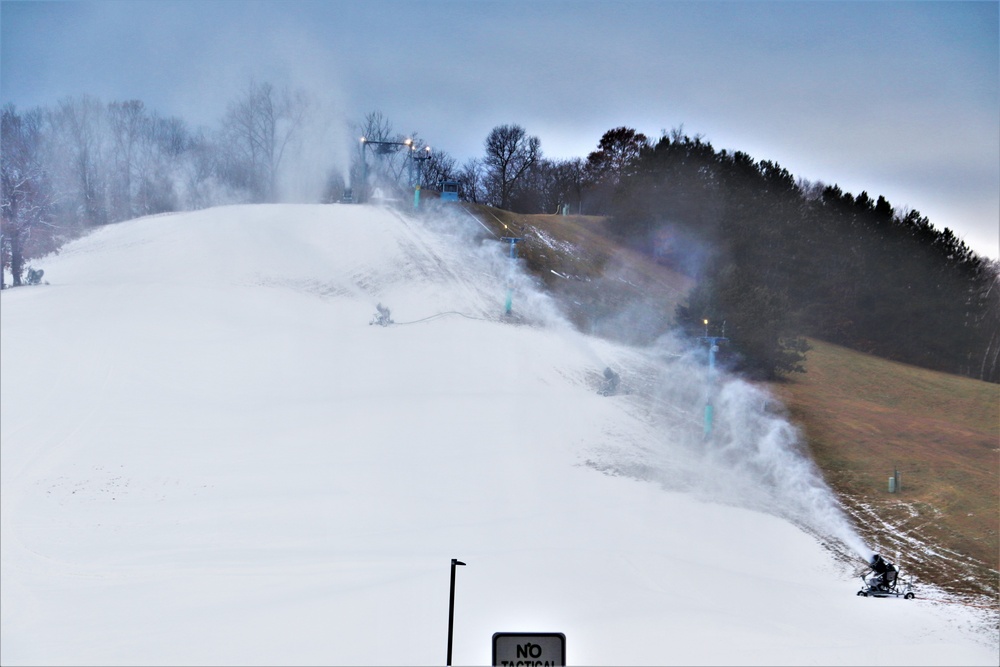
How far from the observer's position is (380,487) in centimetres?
1595

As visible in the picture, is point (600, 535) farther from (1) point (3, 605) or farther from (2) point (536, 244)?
(2) point (536, 244)

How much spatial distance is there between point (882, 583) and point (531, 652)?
13054 millimetres

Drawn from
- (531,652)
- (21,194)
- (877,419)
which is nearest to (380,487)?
(531,652)

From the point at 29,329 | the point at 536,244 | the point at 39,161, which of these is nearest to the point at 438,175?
the point at 536,244

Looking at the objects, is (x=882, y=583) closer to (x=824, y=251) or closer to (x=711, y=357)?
(x=711, y=357)

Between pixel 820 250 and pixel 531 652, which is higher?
pixel 820 250

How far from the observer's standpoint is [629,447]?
1795cm

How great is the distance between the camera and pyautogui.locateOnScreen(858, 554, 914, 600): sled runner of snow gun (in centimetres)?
1347

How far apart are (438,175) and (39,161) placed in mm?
15563

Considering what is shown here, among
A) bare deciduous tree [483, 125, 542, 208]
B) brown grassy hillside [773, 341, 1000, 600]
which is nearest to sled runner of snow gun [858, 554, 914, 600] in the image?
brown grassy hillside [773, 341, 1000, 600]

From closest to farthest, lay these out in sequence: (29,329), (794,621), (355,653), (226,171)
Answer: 1. (355,653)
2. (794,621)
3. (29,329)
4. (226,171)

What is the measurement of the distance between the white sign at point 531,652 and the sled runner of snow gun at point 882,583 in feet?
42.0

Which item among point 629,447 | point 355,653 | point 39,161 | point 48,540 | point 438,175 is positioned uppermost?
point 438,175

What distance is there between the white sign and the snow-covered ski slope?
337 inches
